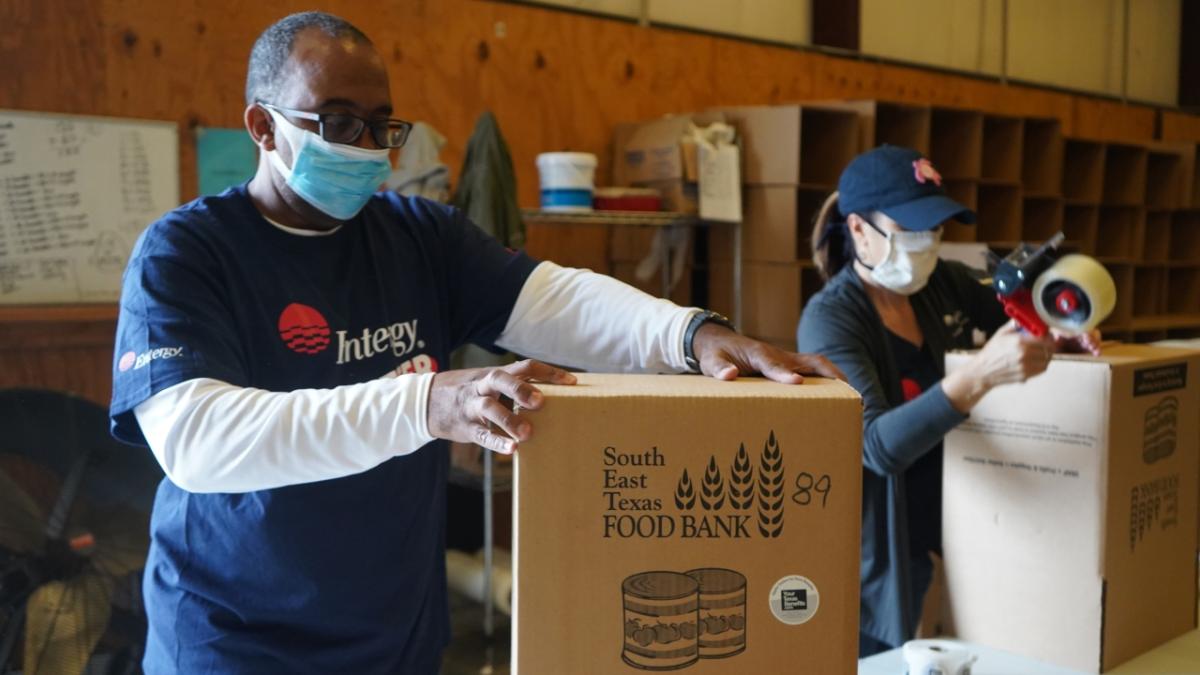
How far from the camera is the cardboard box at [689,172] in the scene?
13.2ft

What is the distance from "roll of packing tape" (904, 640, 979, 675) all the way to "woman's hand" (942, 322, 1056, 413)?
389 millimetres

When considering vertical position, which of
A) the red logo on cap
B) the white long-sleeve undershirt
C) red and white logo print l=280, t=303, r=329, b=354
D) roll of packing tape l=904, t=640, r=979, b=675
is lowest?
roll of packing tape l=904, t=640, r=979, b=675

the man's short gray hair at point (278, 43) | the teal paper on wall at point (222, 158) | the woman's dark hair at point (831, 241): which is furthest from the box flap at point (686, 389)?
the teal paper on wall at point (222, 158)

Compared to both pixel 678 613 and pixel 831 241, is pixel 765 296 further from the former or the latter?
pixel 678 613

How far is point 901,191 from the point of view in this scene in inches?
78.8

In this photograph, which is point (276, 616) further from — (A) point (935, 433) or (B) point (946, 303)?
(B) point (946, 303)

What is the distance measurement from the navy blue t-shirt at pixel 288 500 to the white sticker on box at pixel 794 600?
0.56 meters

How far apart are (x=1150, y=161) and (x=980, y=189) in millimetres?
1881

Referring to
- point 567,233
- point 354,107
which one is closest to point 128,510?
point 354,107

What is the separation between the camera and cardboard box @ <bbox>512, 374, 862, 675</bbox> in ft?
3.23

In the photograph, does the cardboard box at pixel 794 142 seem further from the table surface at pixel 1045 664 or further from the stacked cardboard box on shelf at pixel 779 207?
the table surface at pixel 1045 664

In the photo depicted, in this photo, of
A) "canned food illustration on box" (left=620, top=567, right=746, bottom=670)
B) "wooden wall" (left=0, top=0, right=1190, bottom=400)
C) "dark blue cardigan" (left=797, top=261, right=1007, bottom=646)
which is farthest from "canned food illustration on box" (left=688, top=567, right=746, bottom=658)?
"wooden wall" (left=0, top=0, right=1190, bottom=400)

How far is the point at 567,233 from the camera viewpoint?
168 inches

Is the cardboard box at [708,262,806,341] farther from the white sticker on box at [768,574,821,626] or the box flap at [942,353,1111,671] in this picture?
the white sticker on box at [768,574,821,626]
